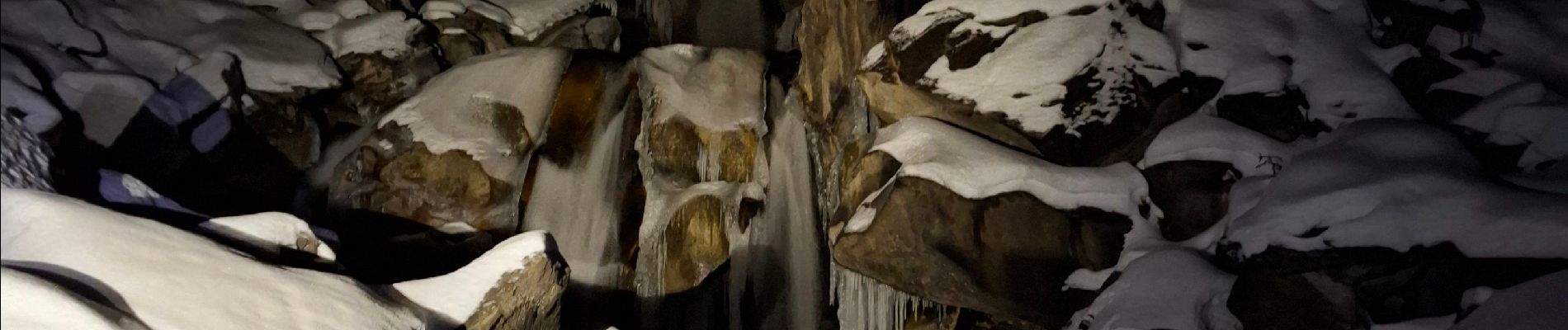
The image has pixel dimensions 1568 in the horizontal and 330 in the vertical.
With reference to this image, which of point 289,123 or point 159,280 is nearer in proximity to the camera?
point 159,280

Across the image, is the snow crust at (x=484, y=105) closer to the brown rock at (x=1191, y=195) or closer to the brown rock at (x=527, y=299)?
the brown rock at (x=527, y=299)

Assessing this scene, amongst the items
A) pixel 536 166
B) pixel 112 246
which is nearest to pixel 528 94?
pixel 536 166

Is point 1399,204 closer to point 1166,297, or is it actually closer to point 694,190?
point 1166,297

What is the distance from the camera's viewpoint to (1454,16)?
15.6 feet

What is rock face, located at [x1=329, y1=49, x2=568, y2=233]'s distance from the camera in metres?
7.11

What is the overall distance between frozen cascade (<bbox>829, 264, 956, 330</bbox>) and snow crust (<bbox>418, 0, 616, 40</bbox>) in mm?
5611

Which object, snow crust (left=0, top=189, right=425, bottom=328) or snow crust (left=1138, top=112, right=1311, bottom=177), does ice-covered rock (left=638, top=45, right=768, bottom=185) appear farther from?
snow crust (left=0, top=189, right=425, bottom=328)

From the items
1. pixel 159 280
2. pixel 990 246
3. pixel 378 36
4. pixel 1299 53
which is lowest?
pixel 378 36

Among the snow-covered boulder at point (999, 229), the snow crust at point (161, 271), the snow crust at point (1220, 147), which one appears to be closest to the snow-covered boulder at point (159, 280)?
the snow crust at point (161, 271)

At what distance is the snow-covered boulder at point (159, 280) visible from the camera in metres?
2.38

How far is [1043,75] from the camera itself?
16.2 feet

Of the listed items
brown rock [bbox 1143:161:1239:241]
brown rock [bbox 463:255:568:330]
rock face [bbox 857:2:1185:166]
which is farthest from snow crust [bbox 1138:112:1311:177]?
brown rock [bbox 463:255:568:330]

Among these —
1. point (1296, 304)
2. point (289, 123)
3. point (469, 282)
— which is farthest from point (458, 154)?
point (1296, 304)

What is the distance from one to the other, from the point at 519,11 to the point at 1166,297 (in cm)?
790
